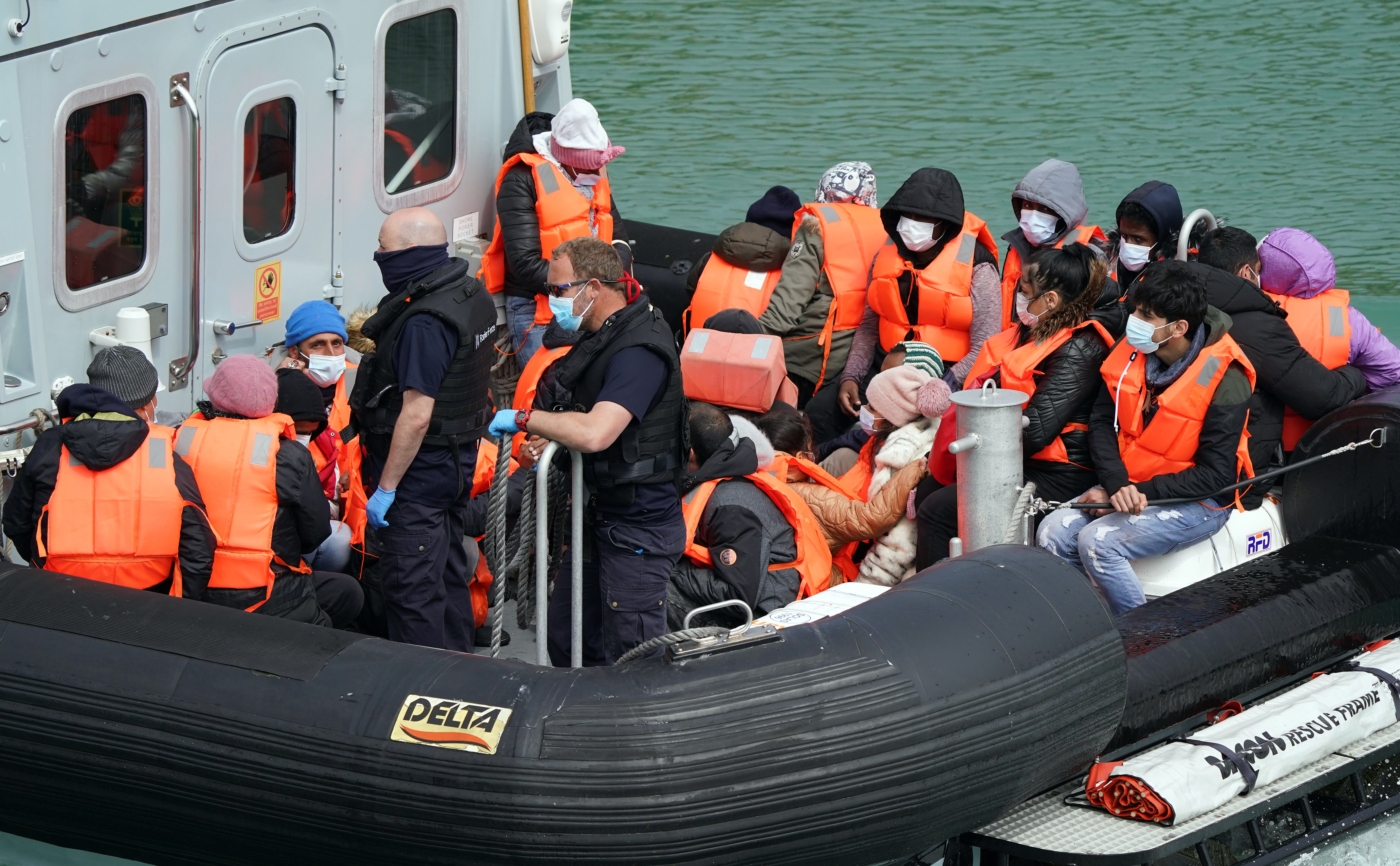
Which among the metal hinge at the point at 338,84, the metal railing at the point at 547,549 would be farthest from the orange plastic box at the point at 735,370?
the metal hinge at the point at 338,84

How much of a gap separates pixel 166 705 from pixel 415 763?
22.4 inches

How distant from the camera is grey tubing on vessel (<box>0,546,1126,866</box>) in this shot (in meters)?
3.16

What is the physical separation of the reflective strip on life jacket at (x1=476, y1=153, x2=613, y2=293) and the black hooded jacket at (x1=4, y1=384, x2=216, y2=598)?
2051 millimetres

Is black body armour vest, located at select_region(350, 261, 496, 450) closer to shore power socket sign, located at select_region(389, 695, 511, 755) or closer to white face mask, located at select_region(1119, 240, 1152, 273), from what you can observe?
shore power socket sign, located at select_region(389, 695, 511, 755)

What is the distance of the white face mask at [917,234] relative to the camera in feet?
17.3

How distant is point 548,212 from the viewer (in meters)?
5.60

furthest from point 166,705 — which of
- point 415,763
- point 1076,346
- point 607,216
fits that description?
point 607,216

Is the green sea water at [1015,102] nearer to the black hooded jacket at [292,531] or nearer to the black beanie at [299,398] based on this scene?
the black beanie at [299,398]

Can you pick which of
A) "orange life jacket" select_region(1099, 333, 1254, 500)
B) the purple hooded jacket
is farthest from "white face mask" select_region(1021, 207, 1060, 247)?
"orange life jacket" select_region(1099, 333, 1254, 500)

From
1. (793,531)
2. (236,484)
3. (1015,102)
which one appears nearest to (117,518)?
(236,484)

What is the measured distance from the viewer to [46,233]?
4133 millimetres

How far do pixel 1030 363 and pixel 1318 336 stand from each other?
3.46 ft

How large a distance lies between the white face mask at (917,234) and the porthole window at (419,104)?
1675 millimetres

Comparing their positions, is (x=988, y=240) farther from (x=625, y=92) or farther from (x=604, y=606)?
(x=625, y=92)
